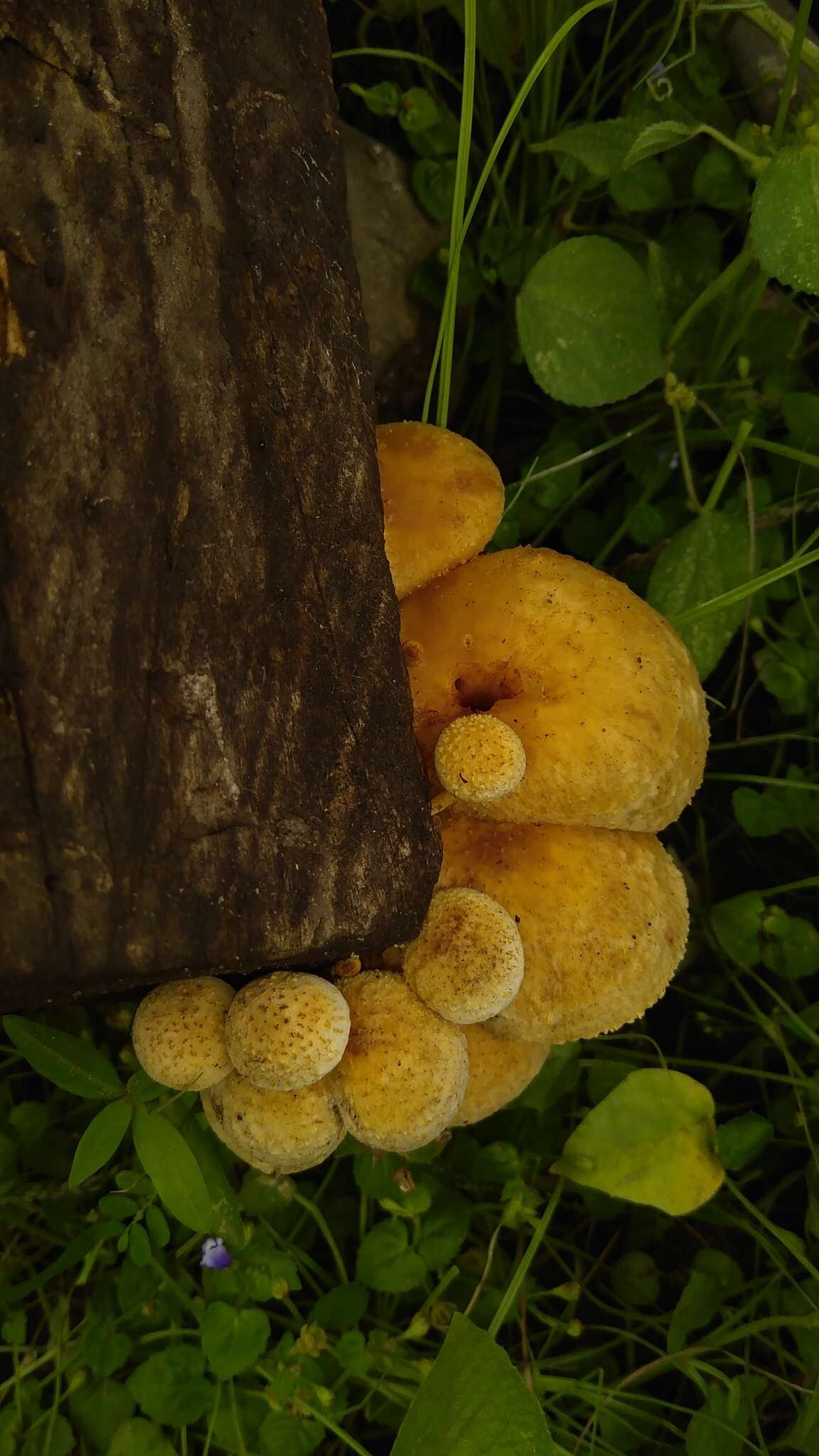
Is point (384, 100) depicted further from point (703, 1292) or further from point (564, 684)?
point (703, 1292)

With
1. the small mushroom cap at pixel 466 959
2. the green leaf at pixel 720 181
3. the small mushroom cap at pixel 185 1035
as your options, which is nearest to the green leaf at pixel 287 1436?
the small mushroom cap at pixel 185 1035

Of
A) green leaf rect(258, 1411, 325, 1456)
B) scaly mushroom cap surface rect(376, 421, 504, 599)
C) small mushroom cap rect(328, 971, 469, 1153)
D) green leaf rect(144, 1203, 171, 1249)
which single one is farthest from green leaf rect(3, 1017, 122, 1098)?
scaly mushroom cap surface rect(376, 421, 504, 599)

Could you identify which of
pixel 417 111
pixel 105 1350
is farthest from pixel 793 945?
pixel 417 111

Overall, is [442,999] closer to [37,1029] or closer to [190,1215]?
[190,1215]

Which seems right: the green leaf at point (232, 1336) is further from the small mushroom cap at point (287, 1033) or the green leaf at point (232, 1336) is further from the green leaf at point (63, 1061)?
the small mushroom cap at point (287, 1033)

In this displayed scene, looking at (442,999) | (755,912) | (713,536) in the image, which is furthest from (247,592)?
(755,912)

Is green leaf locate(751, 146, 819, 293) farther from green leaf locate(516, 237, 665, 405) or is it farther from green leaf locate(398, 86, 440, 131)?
green leaf locate(398, 86, 440, 131)

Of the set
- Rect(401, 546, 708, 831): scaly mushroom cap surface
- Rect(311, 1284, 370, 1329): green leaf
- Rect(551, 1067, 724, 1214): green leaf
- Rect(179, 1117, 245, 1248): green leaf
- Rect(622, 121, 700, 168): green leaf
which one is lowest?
Rect(311, 1284, 370, 1329): green leaf

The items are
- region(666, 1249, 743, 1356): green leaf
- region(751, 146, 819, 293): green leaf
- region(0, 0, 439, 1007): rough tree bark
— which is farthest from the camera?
region(666, 1249, 743, 1356): green leaf
